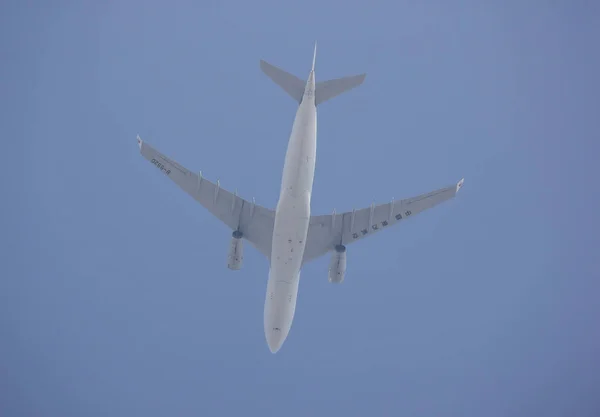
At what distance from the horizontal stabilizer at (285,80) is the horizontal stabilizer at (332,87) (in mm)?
985

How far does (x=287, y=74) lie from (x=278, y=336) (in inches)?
606

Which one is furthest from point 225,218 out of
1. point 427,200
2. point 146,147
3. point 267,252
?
point 427,200

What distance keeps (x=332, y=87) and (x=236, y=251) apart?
38.2 ft

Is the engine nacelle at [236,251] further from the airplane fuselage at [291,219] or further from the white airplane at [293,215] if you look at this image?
the airplane fuselage at [291,219]

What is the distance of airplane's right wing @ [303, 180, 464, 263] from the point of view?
3825cm

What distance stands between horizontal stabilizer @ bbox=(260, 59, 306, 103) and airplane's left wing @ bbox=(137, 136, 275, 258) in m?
7.78

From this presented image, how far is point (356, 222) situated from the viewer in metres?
39.4

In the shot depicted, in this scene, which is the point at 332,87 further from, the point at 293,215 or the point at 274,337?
the point at 274,337

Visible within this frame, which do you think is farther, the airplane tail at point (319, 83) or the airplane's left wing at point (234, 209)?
the airplane's left wing at point (234, 209)

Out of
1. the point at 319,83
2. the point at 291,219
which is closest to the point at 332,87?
the point at 319,83

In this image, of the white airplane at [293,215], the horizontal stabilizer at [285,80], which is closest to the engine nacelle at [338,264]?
the white airplane at [293,215]

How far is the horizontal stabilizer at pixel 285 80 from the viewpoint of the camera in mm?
34156

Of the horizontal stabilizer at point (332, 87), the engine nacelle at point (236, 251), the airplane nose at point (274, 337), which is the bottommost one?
the airplane nose at point (274, 337)

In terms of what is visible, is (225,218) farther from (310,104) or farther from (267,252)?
(310,104)
